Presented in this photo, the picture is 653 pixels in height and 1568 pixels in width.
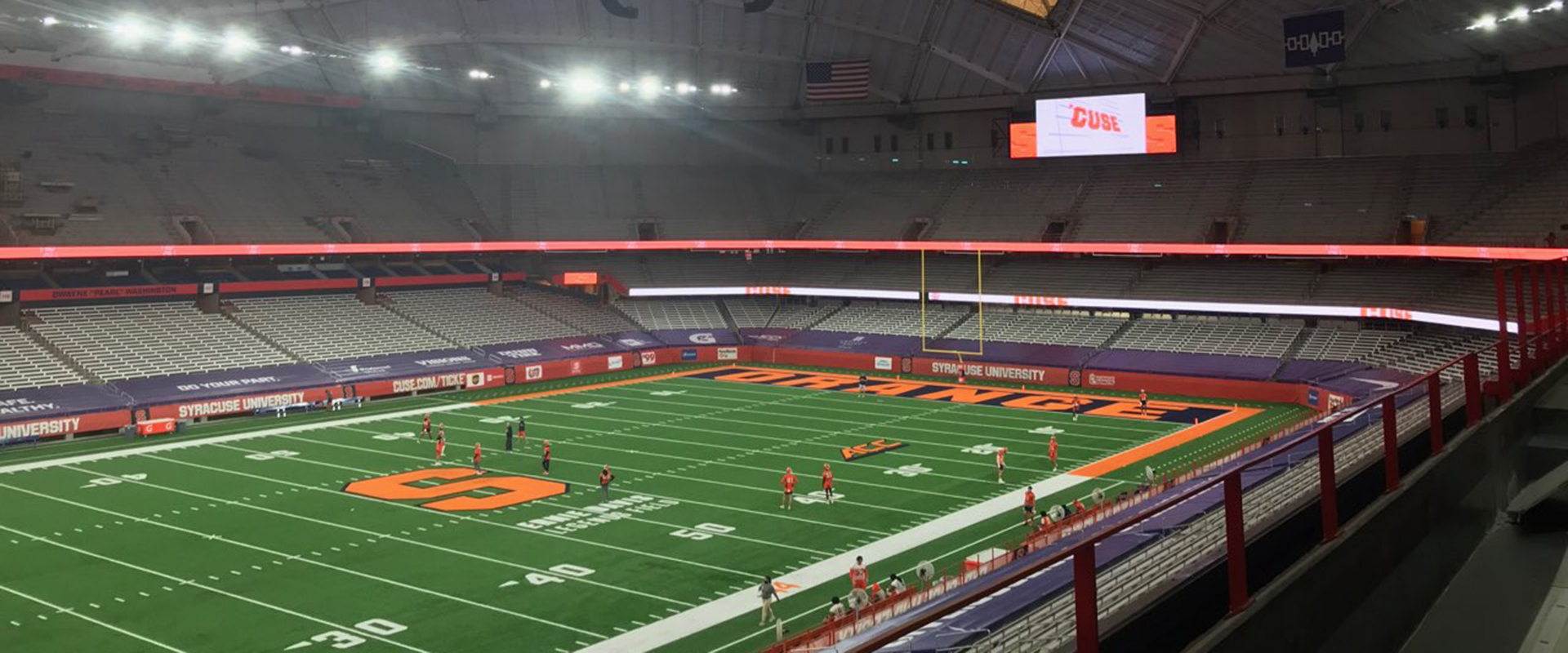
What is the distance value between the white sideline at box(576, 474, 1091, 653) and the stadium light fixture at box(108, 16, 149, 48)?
33482 mm

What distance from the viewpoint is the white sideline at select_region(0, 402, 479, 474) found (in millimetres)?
36062

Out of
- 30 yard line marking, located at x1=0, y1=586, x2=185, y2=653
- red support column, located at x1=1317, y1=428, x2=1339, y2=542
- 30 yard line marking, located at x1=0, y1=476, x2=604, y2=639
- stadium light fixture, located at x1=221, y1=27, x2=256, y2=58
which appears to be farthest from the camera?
stadium light fixture, located at x1=221, y1=27, x2=256, y2=58

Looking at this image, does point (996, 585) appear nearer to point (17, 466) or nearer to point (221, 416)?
point (17, 466)

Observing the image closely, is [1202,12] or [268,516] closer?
[268,516]

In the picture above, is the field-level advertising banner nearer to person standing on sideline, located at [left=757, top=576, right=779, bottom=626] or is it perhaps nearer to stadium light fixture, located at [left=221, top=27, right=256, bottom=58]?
stadium light fixture, located at [left=221, top=27, right=256, bottom=58]

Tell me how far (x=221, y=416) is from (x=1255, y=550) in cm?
4512

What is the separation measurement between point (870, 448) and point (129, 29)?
30.1 meters

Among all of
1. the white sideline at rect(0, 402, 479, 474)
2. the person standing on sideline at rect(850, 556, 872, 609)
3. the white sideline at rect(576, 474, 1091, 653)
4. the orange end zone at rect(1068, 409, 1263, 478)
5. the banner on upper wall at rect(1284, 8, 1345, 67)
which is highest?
the banner on upper wall at rect(1284, 8, 1345, 67)

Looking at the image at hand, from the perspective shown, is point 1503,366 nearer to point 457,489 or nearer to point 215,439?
point 457,489

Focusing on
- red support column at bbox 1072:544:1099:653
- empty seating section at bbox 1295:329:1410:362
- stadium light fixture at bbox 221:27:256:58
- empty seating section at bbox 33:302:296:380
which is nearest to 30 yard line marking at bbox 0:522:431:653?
red support column at bbox 1072:544:1099:653

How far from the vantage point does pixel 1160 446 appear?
36469 mm

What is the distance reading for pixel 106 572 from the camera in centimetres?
Answer: 2361

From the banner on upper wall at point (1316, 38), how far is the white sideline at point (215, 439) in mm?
34882

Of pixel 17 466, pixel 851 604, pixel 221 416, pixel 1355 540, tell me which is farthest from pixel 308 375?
pixel 1355 540
